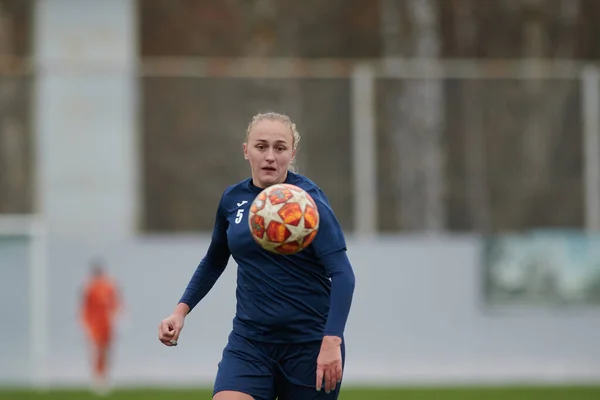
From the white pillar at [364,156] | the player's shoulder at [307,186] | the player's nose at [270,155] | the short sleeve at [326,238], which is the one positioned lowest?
the short sleeve at [326,238]

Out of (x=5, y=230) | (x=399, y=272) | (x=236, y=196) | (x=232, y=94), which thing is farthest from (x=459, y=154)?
(x=236, y=196)

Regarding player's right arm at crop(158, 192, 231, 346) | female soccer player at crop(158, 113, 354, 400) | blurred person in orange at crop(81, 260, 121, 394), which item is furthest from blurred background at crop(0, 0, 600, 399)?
female soccer player at crop(158, 113, 354, 400)

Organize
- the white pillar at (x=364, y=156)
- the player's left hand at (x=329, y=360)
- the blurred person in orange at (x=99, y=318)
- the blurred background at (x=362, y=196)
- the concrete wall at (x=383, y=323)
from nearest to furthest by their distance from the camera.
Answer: the player's left hand at (x=329, y=360) → the blurred person in orange at (x=99, y=318) → the concrete wall at (x=383, y=323) → the blurred background at (x=362, y=196) → the white pillar at (x=364, y=156)

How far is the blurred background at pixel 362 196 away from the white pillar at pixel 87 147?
0.02 meters

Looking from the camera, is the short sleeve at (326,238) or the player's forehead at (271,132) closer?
the short sleeve at (326,238)

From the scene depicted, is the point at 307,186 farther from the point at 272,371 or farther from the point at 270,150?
the point at 272,371

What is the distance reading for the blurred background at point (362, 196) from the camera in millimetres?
19250

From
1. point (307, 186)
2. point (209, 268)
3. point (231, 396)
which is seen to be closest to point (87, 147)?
point (209, 268)

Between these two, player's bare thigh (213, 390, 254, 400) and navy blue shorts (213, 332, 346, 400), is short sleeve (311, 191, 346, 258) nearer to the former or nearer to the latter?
navy blue shorts (213, 332, 346, 400)

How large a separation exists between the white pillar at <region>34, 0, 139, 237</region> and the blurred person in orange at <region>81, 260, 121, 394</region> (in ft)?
3.97

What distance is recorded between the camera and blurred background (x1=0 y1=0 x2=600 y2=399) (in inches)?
758

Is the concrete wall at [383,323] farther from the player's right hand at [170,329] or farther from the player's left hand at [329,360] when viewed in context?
the player's left hand at [329,360]

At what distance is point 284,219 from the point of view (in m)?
5.61

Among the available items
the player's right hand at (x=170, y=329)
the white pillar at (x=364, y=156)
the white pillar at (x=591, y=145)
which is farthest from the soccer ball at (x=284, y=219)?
the white pillar at (x=591, y=145)
